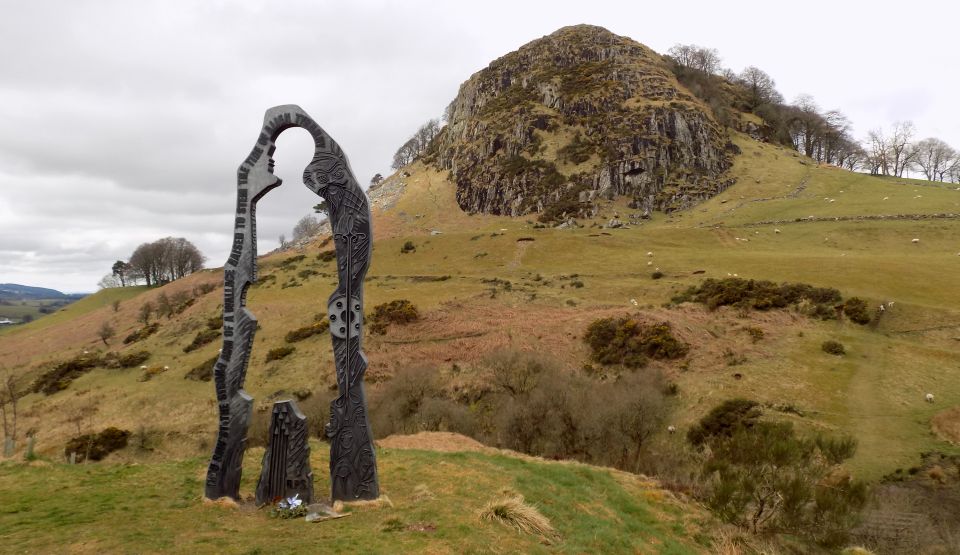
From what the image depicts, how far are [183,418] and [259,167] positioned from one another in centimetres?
2091

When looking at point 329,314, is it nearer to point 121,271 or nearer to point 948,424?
point 948,424

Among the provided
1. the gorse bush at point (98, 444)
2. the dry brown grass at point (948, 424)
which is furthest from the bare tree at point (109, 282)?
the dry brown grass at point (948, 424)

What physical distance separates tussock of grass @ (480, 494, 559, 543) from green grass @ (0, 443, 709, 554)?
287mm

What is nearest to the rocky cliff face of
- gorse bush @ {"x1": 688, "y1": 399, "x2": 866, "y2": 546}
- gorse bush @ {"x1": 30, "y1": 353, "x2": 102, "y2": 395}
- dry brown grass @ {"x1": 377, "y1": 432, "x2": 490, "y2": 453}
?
gorse bush @ {"x1": 30, "y1": 353, "x2": 102, "y2": 395}

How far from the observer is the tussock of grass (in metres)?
9.70

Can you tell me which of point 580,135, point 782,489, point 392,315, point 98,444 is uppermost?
point 580,135

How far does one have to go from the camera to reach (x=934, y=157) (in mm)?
85250

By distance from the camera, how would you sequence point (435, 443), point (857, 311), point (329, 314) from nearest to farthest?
point (329, 314), point (435, 443), point (857, 311)

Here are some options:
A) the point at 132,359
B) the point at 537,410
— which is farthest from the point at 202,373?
the point at 537,410

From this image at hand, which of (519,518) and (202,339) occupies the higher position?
(519,518)

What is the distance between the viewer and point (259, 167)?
10.7 meters

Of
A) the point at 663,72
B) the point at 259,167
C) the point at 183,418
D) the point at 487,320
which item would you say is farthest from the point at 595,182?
the point at 259,167

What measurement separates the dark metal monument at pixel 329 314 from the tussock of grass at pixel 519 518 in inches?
105

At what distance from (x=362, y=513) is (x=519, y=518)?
3312 millimetres
